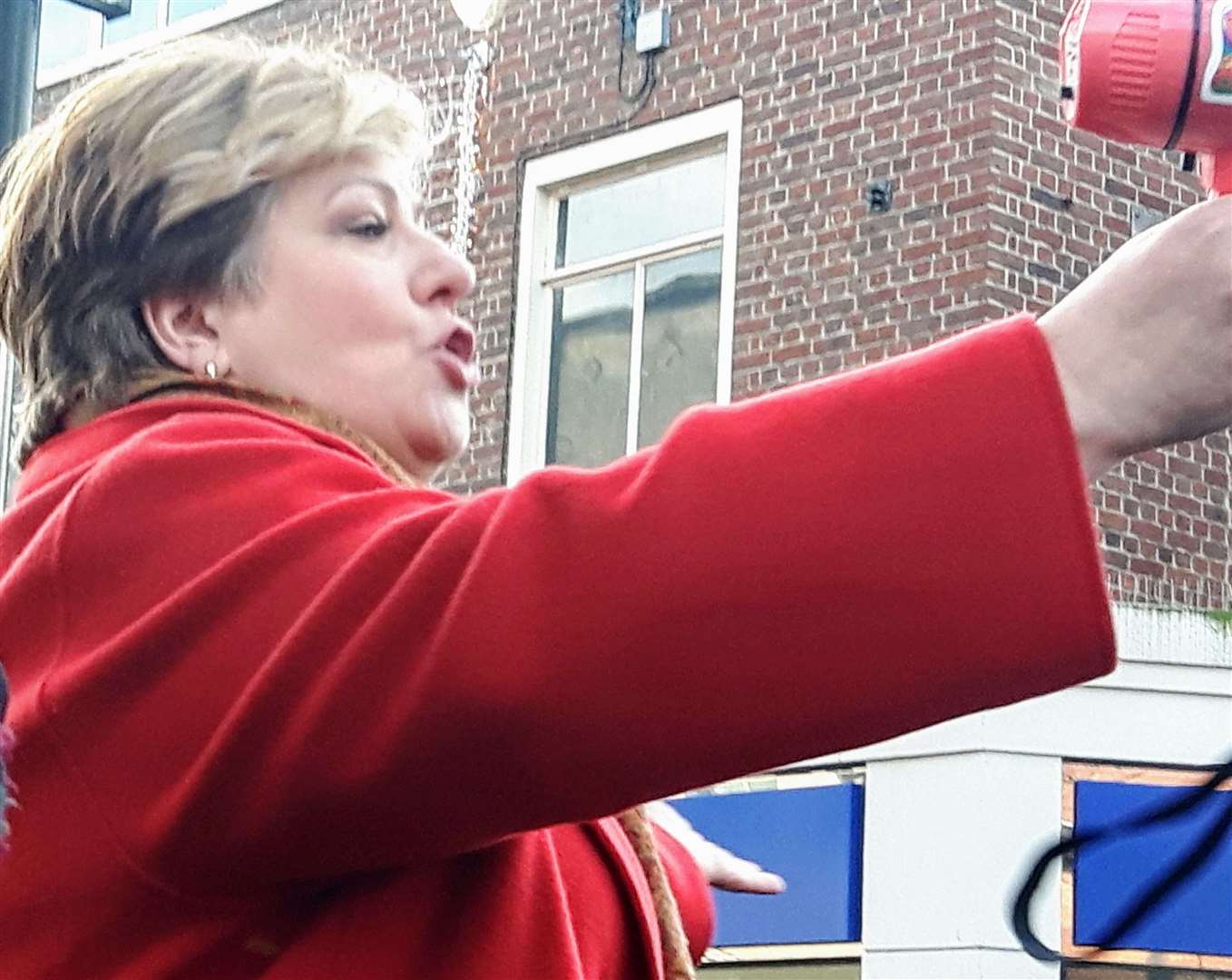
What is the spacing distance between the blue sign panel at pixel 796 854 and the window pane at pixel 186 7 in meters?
4.28

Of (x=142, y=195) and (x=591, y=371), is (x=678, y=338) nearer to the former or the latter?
(x=591, y=371)

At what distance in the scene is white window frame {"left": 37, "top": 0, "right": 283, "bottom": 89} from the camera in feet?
33.6

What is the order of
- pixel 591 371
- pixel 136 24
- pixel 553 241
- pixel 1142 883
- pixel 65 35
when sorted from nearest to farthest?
pixel 1142 883 → pixel 591 371 → pixel 553 241 → pixel 136 24 → pixel 65 35

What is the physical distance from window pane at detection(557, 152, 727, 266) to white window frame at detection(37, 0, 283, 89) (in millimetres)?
2179

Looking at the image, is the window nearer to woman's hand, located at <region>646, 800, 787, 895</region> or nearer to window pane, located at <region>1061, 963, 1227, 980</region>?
window pane, located at <region>1061, 963, 1227, 980</region>

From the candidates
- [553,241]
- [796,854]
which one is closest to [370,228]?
[796,854]

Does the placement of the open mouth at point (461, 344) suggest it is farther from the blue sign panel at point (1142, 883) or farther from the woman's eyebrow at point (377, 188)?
the blue sign panel at point (1142, 883)

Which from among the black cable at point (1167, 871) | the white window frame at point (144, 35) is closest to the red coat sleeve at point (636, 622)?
the black cable at point (1167, 871)

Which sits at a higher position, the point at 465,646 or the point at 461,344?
the point at 461,344

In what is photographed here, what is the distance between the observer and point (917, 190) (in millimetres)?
7984

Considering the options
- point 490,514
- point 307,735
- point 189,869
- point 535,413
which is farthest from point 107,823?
point 535,413

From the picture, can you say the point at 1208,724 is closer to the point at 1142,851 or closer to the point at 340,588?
the point at 1142,851

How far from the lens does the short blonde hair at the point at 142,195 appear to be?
5.16 feet

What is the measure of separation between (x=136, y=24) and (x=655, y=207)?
3.45 metres
